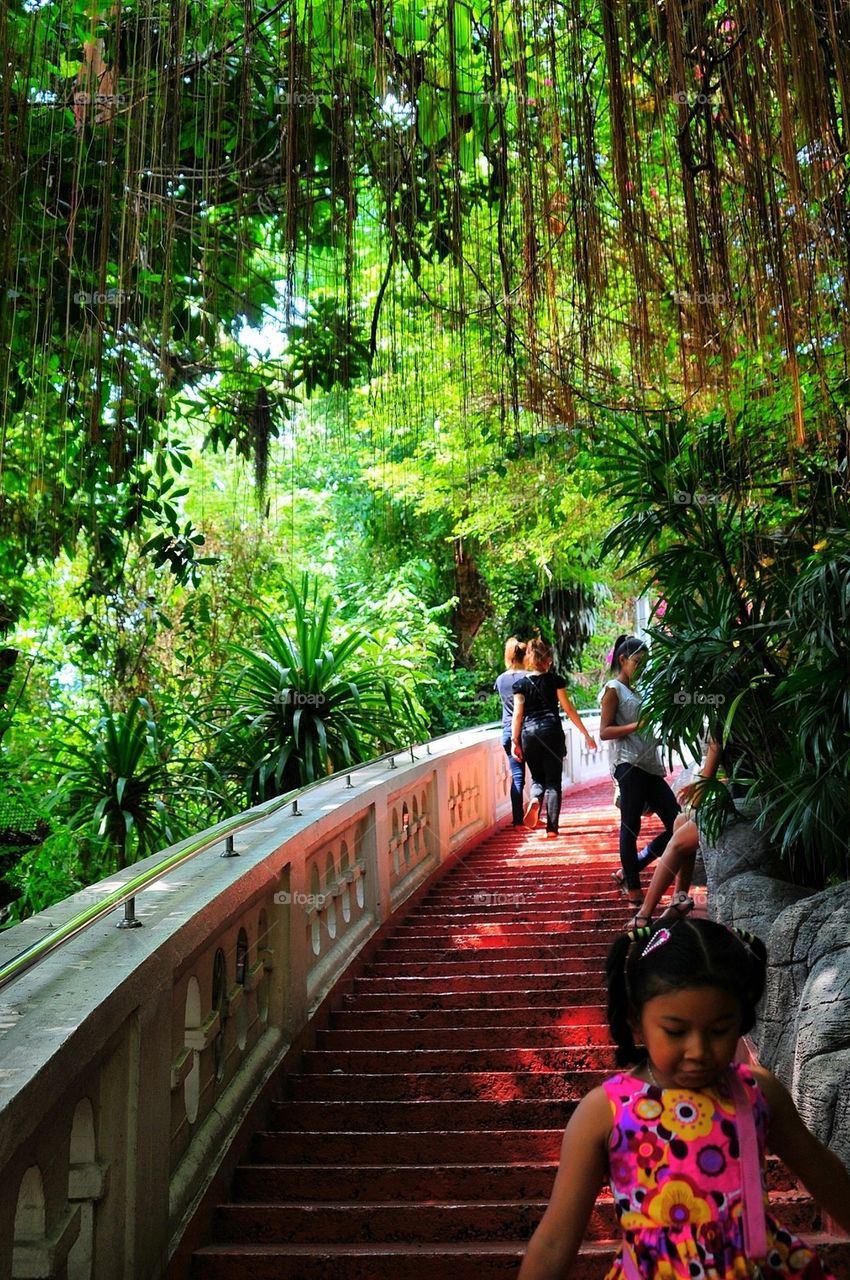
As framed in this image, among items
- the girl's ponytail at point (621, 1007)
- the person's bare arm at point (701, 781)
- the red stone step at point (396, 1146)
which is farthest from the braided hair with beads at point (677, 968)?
the person's bare arm at point (701, 781)

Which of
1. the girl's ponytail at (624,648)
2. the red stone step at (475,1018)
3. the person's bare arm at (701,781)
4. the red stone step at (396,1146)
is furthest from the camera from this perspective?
the girl's ponytail at (624,648)

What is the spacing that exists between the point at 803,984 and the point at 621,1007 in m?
1.99

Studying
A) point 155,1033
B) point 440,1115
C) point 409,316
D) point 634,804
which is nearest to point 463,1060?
point 440,1115

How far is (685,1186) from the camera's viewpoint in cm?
158

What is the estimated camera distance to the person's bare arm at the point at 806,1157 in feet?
5.25

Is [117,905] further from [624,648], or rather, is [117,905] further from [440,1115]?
[624,648]

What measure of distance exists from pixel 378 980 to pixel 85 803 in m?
3.07

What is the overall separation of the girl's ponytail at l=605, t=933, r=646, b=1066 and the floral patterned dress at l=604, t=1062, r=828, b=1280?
76 mm

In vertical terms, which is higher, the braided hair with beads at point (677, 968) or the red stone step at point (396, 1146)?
the braided hair with beads at point (677, 968)

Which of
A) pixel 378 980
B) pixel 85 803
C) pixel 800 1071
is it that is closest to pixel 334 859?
pixel 378 980

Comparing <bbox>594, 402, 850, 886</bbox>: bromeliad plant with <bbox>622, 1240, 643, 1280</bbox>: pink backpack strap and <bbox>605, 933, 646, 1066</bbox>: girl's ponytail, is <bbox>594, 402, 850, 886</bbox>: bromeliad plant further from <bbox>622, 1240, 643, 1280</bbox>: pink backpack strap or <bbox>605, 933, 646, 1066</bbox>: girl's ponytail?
<bbox>622, 1240, 643, 1280</bbox>: pink backpack strap

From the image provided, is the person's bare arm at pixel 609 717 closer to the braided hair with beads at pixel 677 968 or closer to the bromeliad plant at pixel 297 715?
the bromeliad plant at pixel 297 715

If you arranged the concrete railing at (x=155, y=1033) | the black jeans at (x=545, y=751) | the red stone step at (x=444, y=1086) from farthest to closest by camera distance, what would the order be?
the black jeans at (x=545, y=751), the red stone step at (x=444, y=1086), the concrete railing at (x=155, y=1033)

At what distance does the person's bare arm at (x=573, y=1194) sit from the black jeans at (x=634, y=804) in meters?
4.10
